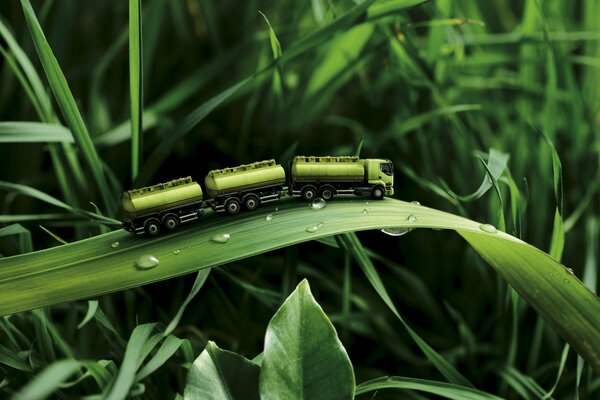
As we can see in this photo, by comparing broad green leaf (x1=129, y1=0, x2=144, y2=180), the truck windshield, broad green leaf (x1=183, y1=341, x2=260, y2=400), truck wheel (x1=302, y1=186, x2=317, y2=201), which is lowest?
broad green leaf (x1=183, y1=341, x2=260, y2=400)

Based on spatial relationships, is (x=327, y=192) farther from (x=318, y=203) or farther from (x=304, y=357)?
(x=304, y=357)

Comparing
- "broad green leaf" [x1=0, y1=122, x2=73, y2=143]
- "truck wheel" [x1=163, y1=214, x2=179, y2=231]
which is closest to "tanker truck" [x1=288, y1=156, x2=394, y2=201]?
"truck wheel" [x1=163, y1=214, x2=179, y2=231]

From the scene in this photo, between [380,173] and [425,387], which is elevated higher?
[380,173]

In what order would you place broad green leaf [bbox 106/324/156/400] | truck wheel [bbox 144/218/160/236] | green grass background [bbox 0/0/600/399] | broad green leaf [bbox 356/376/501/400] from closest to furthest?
1. broad green leaf [bbox 106/324/156/400]
2. broad green leaf [bbox 356/376/501/400]
3. truck wheel [bbox 144/218/160/236]
4. green grass background [bbox 0/0/600/399]

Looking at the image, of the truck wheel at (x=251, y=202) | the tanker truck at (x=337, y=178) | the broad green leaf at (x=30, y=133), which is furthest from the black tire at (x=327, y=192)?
the broad green leaf at (x=30, y=133)

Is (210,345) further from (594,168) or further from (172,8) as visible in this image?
(172,8)

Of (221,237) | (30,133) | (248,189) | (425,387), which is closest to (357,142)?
(248,189)

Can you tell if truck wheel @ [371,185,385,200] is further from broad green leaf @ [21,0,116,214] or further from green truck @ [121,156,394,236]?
broad green leaf @ [21,0,116,214]
